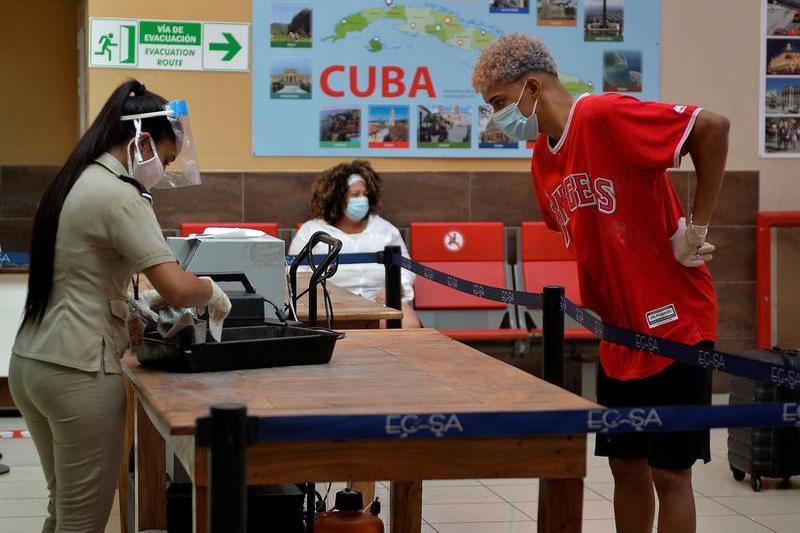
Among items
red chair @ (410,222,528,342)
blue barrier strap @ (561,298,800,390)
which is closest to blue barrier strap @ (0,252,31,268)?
red chair @ (410,222,528,342)

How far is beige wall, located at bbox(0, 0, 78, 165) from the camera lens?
328 inches

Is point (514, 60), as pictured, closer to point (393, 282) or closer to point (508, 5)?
point (393, 282)

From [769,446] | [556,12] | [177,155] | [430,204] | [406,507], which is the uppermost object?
[556,12]

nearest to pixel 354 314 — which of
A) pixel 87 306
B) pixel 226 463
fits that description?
pixel 87 306

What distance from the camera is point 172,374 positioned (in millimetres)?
2805

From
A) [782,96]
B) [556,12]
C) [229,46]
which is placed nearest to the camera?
[229,46]

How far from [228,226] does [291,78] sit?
1002 millimetres

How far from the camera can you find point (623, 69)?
761 centimetres

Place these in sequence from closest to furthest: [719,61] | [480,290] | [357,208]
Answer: [480,290], [357,208], [719,61]

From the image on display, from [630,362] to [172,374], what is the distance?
124 centimetres

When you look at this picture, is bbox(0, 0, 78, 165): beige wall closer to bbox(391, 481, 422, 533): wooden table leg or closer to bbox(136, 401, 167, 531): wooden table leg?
bbox(136, 401, 167, 531): wooden table leg

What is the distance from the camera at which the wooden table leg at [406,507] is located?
3.70m

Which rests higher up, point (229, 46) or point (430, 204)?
point (229, 46)

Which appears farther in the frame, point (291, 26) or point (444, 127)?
point (444, 127)
